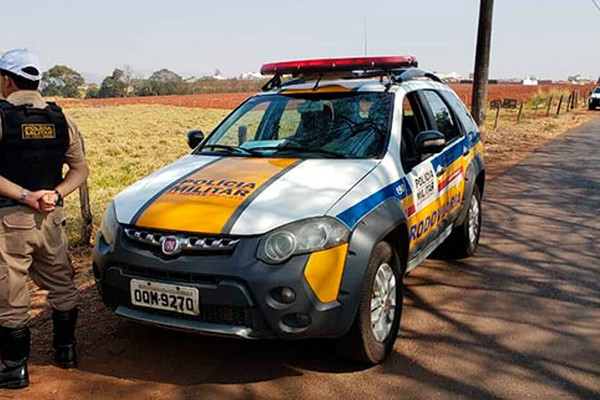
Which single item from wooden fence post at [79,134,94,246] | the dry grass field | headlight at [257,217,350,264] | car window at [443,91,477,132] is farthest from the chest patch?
car window at [443,91,477,132]

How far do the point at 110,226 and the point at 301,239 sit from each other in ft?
3.92

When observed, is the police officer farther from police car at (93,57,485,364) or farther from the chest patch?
police car at (93,57,485,364)

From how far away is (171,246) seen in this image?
3.32m

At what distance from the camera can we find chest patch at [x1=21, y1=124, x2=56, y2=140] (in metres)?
3.29

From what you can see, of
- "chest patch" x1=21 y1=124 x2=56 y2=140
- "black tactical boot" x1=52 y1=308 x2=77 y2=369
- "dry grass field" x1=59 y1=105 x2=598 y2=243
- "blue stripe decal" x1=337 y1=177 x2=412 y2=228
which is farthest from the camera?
"dry grass field" x1=59 y1=105 x2=598 y2=243

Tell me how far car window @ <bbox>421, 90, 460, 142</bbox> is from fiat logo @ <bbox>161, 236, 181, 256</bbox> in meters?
2.59

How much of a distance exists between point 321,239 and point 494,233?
4124 mm

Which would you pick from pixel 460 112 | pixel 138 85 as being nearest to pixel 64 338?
pixel 460 112

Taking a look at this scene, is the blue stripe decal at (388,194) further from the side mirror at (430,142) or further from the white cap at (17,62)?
the white cap at (17,62)

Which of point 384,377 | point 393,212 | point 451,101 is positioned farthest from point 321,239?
point 451,101

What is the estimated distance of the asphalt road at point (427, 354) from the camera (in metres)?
3.47

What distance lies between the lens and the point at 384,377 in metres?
3.60

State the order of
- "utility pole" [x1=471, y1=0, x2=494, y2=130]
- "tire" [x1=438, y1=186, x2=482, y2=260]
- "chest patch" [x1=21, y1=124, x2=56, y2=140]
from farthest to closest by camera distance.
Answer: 1. "utility pole" [x1=471, y1=0, x2=494, y2=130]
2. "tire" [x1=438, y1=186, x2=482, y2=260]
3. "chest patch" [x1=21, y1=124, x2=56, y2=140]

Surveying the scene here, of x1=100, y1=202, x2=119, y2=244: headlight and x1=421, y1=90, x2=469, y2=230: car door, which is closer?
x1=100, y1=202, x2=119, y2=244: headlight
